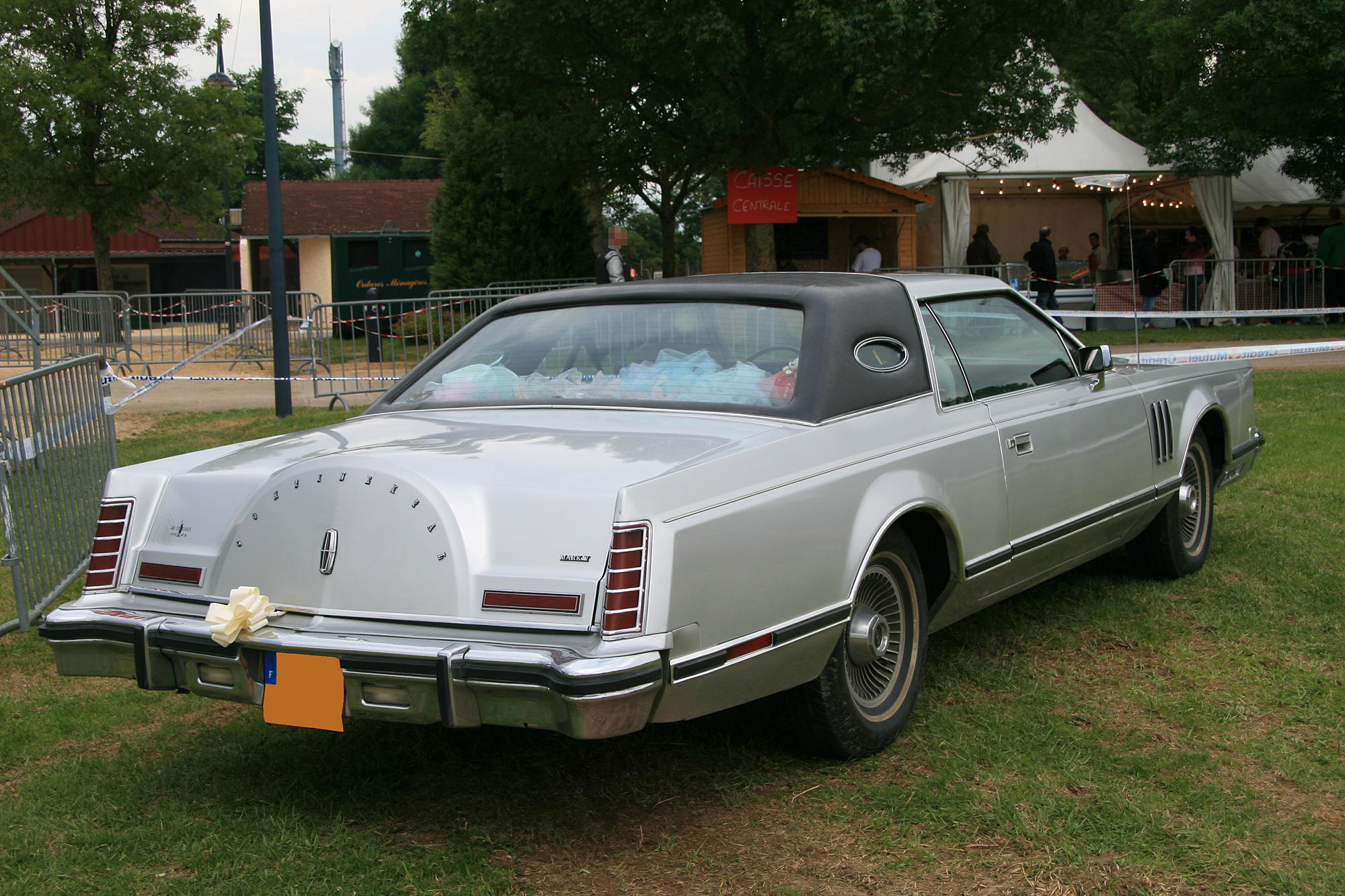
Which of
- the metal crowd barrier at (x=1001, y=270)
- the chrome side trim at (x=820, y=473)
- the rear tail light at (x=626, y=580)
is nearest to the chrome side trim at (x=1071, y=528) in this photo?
the chrome side trim at (x=820, y=473)

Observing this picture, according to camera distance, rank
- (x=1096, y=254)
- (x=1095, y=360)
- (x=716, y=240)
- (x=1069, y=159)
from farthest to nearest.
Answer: (x=716, y=240), (x=1096, y=254), (x=1069, y=159), (x=1095, y=360)

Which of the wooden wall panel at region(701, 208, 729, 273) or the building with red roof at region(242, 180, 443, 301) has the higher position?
the building with red roof at region(242, 180, 443, 301)

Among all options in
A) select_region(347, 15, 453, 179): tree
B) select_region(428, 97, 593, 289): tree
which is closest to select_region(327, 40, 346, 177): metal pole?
select_region(347, 15, 453, 179): tree

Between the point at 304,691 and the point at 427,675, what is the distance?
0.38m

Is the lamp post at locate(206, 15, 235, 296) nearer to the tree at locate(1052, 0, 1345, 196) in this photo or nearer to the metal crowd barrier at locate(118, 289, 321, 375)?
the metal crowd barrier at locate(118, 289, 321, 375)

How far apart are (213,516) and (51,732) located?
1.30 meters

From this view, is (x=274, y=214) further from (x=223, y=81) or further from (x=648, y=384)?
(x=223, y=81)

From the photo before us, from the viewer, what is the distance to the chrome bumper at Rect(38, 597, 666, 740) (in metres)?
2.62

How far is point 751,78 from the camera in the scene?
15734 mm

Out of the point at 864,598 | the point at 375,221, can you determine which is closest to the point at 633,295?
the point at 864,598

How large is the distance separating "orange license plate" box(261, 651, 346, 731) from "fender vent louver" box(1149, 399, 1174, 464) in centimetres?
352

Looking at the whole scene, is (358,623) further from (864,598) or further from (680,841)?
(864,598)

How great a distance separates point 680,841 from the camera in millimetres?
3027

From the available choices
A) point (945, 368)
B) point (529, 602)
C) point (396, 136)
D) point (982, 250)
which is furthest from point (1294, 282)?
point (396, 136)
